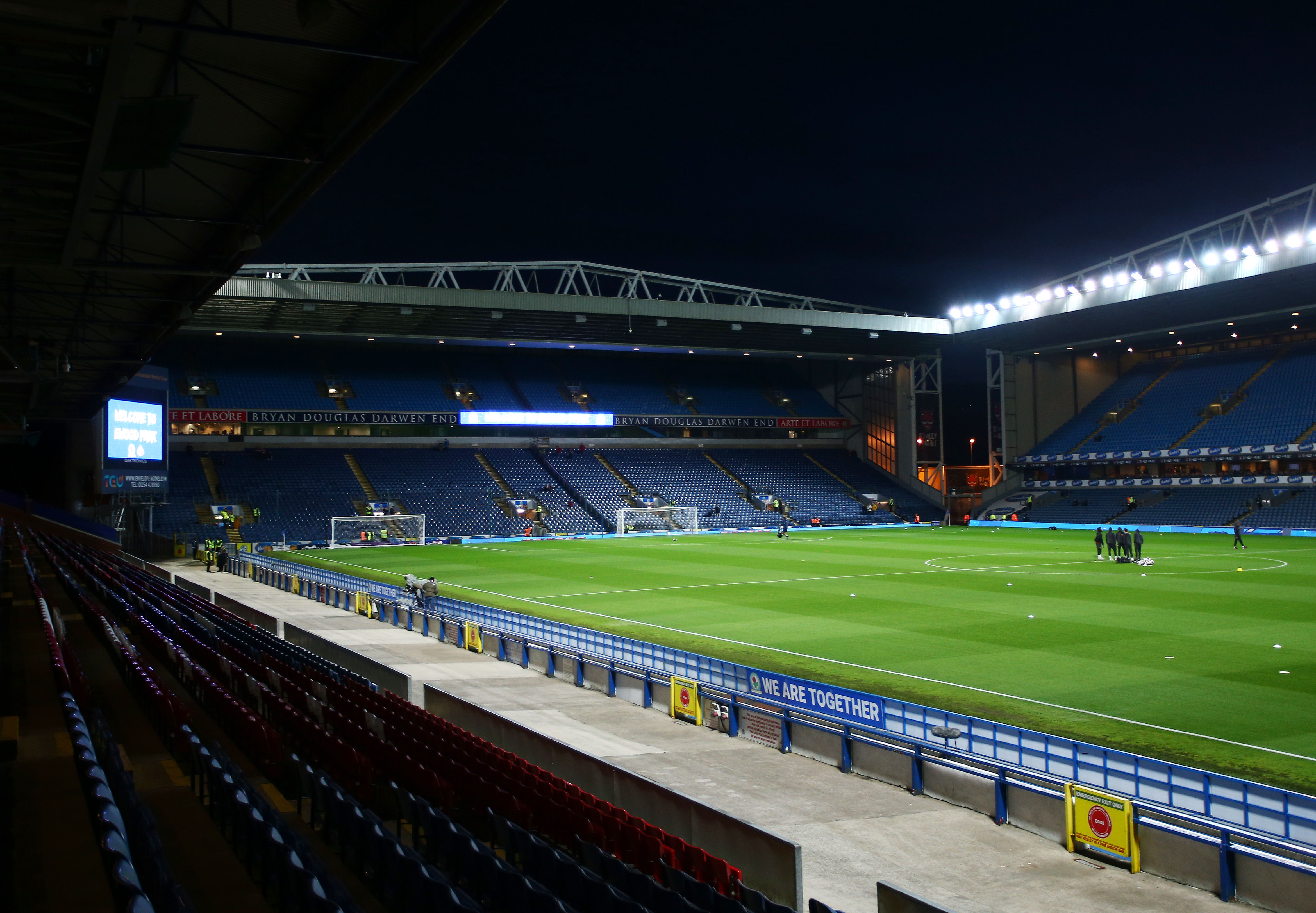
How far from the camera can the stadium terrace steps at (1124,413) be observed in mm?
68875

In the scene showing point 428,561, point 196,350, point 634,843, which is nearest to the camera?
point 634,843

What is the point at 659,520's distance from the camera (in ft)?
221

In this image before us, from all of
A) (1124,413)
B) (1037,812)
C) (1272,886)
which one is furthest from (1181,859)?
(1124,413)

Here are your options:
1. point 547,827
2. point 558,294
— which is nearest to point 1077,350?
point 558,294

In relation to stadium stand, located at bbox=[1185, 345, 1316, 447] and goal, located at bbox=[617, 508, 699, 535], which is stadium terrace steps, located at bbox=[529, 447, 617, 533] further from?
stadium stand, located at bbox=[1185, 345, 1316, 447]

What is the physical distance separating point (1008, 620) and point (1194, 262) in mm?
34328

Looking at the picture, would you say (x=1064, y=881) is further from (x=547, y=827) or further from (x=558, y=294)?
(x=558, y=294)

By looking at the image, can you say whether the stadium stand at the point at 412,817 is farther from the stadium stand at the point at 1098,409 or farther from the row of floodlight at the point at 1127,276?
the stadium stand at the point at 1098,409

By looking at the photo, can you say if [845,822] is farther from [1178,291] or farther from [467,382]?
[467,382]

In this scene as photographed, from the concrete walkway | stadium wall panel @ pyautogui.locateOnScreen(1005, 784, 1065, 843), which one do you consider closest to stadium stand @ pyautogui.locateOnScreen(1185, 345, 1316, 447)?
the concrete walkway

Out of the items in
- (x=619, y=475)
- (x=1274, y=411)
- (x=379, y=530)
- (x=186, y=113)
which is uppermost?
(x=1274, y=411)

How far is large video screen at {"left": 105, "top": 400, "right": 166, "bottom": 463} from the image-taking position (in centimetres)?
3753

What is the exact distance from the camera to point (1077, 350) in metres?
71.6

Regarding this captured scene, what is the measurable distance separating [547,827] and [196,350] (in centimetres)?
6784
